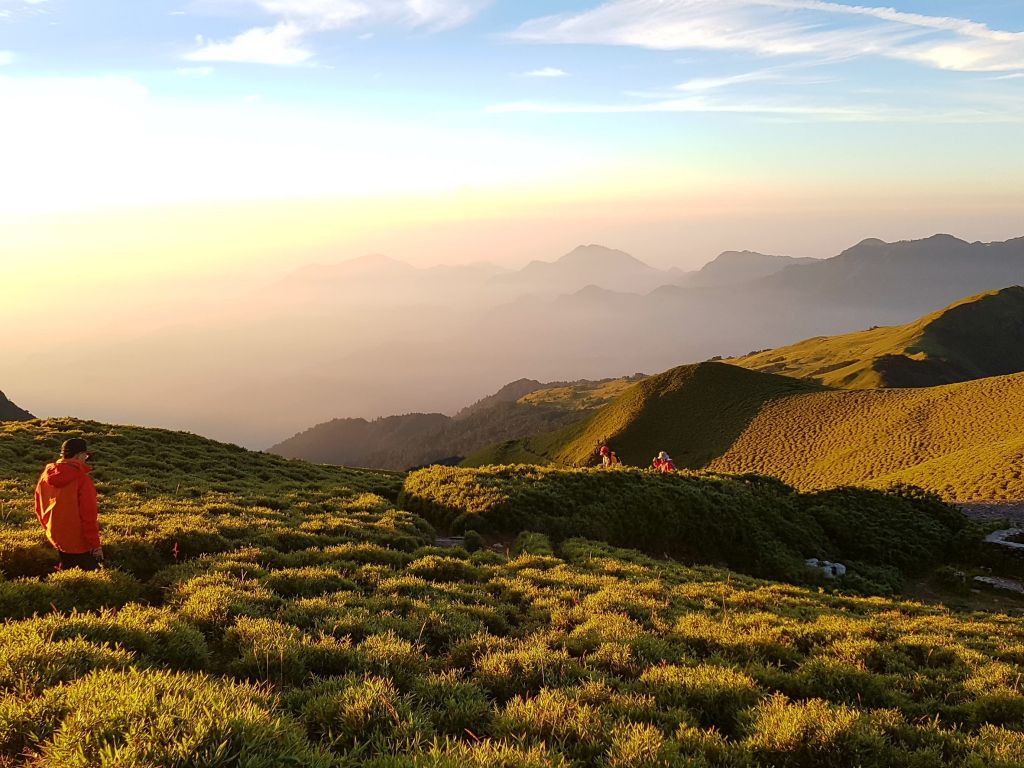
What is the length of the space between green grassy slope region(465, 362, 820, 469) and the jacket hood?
62.8 meters

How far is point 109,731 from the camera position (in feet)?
15.2

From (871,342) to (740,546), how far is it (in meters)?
179

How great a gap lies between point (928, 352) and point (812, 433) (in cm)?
9935

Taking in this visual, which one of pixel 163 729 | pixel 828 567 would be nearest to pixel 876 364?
pixel 828 567

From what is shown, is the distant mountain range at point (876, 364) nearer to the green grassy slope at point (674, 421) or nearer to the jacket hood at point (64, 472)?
the green grassy slope at point (674, 421)

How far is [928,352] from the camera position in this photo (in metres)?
134

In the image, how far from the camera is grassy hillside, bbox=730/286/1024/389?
108938 mm

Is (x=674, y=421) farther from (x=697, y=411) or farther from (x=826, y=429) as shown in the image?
(x=826, y=429)

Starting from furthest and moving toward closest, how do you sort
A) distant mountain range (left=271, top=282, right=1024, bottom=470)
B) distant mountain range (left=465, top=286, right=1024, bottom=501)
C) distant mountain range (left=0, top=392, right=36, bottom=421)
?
distant mountain range (left=0, top=392, right=36, bottom=421) < distant mountain range (left=271, top=282, right=1024, bottom=470) < distant mountain range (left=465, top=286, right=1024, bottom=501)

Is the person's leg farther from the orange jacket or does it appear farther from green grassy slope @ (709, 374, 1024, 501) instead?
green grassy slope @ (709, 374, 1024, 501)

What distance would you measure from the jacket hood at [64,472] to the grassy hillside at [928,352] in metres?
114

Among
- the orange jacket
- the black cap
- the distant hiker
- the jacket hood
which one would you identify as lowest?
the distant hiker

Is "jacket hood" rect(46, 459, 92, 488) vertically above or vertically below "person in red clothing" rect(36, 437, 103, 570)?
above

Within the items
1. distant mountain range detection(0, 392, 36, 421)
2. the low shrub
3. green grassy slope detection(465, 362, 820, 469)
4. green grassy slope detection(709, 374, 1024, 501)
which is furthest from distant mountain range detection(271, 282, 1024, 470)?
distant mountain range detection(0, 392, 36, 421)
